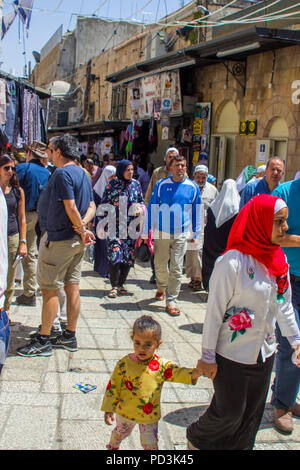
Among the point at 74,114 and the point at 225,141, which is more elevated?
the point at 74,114

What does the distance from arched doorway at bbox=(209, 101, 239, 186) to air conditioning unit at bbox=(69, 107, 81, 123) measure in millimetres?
17808

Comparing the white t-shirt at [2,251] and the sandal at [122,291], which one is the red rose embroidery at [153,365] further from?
the sandal at [122,291]

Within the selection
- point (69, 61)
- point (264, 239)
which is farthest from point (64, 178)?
point (69, 61)

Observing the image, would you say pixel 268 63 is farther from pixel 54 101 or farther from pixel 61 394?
pixel 54 101

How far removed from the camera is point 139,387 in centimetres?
268

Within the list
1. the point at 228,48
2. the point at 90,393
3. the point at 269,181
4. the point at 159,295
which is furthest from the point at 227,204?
the point at 228,48

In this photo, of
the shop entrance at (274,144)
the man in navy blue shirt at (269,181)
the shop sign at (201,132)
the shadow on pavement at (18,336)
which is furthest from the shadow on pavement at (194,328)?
the shop sign at (201,132)

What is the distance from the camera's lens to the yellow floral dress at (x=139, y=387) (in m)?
2.67

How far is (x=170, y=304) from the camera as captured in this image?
611 cm

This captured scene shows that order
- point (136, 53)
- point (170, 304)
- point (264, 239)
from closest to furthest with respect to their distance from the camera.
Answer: point (264, 239)
point (170, 304)
point (136, 53)

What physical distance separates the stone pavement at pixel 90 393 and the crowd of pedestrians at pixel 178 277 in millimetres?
200

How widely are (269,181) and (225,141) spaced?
7.17m

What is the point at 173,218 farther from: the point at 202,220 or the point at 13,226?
the point at 13,226

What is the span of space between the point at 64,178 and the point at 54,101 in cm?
2969
